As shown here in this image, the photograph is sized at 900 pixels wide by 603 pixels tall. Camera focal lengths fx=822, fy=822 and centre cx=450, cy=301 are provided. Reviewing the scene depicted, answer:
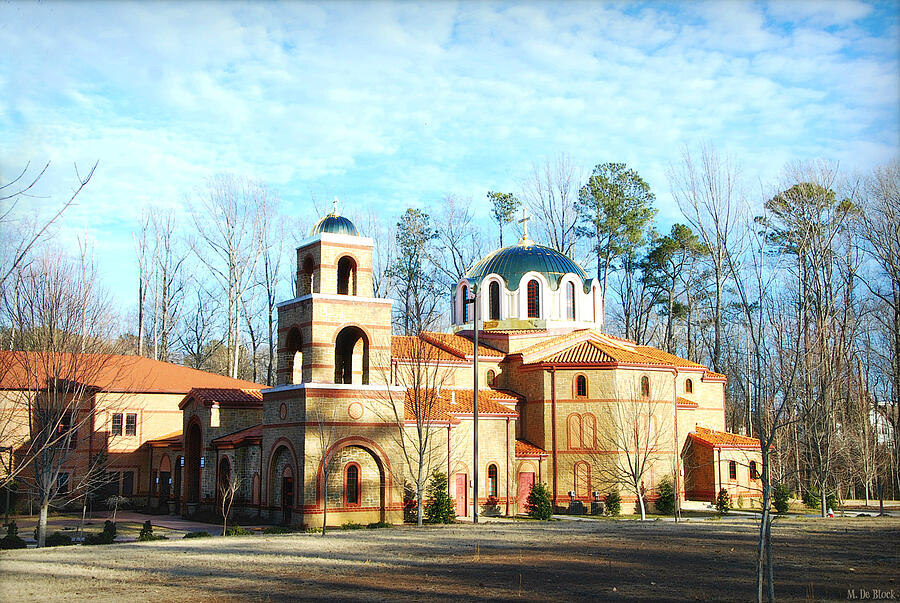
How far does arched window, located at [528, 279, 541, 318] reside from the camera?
129ft

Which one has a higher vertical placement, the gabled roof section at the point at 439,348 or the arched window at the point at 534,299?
the arched window at the point at 534,299

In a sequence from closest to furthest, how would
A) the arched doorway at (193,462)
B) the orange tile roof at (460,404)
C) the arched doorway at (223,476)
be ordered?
the arched doorway at (223,476)
the orange tile roof at (460,404)
the arched doorway at (193,462)

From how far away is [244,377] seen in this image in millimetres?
58781

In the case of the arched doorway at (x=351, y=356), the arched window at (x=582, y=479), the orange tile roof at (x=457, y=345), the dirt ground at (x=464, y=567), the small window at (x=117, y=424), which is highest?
the orange tile roof at (x=457, y=345)

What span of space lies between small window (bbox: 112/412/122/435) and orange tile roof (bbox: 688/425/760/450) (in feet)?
91.3

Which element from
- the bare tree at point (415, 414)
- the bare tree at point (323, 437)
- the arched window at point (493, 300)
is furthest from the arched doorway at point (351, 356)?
the arched window at point (493, 300)

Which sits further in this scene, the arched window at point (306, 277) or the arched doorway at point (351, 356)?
the arched window at point (306, 277)

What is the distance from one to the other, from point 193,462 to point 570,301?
18635mm

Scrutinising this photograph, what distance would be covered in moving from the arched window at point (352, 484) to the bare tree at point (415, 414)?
5.64 ft

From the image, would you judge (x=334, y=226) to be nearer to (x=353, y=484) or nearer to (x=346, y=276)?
(x=346, y=276)

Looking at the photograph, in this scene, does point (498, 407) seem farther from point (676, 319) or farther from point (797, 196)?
point (676, 319)

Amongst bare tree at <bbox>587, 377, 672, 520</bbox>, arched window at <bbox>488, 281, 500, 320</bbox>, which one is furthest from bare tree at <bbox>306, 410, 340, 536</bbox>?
arched window at <bbox>488, 281, 500, 320</bbox>

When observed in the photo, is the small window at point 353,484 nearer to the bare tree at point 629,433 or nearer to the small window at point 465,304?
the bare tree at point 629,433

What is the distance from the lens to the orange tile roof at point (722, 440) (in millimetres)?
37500
